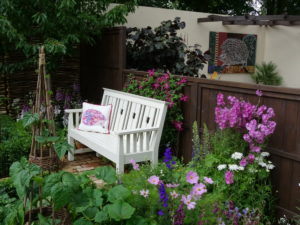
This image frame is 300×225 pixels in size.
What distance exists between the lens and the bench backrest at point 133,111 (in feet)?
12.6

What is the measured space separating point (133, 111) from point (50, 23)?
1.79 m

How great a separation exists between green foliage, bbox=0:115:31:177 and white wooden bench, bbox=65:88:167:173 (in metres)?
0.59

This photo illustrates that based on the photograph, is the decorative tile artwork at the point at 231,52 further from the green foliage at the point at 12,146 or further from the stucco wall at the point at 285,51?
the green foliage at the point at 12,146

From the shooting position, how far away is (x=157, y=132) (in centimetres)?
372

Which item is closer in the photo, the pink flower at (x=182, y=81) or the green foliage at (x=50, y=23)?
the pink flower at (x=182, y=81)

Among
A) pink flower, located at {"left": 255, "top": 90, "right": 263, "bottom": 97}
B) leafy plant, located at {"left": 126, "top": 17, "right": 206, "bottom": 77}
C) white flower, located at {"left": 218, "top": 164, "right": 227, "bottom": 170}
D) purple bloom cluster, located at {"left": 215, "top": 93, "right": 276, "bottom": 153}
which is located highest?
leafy plant, located at {"left": 126, "top": 17, "right": 206, "bottom": 77}

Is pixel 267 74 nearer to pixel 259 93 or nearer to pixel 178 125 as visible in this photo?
pixel 178 125

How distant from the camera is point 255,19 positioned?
24.9 feet

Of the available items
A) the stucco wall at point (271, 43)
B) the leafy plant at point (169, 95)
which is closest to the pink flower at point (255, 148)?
the leafy plant at point (169, 95)

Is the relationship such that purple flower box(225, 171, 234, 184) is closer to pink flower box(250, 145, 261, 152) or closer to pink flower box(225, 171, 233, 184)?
pink flower box(225, 171, 233, 184)

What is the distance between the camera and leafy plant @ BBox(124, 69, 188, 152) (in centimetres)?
399

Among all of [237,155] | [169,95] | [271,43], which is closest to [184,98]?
[169,95]

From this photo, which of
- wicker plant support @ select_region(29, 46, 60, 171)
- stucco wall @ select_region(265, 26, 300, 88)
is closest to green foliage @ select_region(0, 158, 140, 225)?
wicker plant support @ select_region(29, 46, 60, 171)

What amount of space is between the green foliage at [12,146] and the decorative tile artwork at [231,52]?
4941 mm
